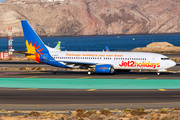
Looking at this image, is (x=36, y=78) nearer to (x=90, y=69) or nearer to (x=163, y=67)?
(x=90, y=69)

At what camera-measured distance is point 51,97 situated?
111 feet

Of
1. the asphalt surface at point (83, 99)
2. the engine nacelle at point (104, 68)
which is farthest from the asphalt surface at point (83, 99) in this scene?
the engine nacelle at point (104, 68)

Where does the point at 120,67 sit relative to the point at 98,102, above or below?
above

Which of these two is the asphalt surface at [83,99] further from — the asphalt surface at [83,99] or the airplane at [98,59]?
the airplane at [98,59]

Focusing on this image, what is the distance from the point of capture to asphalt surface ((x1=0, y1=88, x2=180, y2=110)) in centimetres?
2933

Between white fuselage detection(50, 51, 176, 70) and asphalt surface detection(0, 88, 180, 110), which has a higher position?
white fuselage detection(50, 51, 176, 70)

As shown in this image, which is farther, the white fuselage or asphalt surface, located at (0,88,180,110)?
the white fuselage

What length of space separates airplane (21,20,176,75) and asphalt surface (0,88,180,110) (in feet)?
49.3

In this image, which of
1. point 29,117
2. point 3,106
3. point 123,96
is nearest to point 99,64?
point 123,96

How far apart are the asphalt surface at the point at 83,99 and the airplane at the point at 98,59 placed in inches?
592

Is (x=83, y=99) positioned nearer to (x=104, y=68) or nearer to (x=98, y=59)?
(x=104, y=68)

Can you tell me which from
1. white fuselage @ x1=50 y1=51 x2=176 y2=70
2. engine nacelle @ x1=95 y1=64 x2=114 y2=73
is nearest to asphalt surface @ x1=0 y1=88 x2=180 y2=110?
engine nacelle @ x1=95 y1=64 x2=114 y2=73

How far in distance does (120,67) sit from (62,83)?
1272cm

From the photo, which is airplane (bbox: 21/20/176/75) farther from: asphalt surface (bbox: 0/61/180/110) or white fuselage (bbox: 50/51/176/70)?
asphalt surface (bbox: 0/61/180/110)
